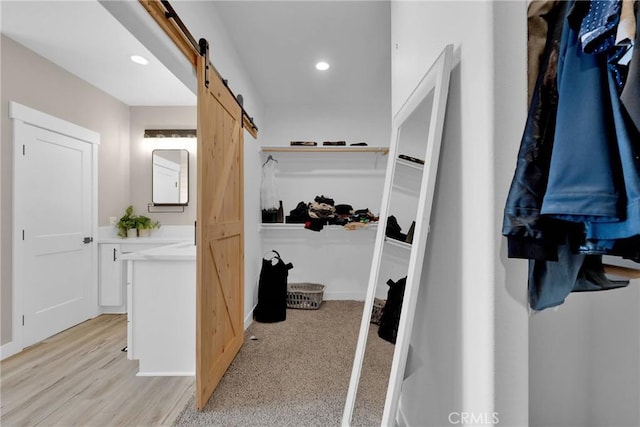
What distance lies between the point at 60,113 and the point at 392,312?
3701mm

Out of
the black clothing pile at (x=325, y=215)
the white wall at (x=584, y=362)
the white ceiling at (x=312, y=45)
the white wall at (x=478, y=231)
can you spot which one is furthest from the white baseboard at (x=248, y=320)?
the white ceiling at (x=312, y=45)

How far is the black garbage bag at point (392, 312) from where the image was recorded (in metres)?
1.29

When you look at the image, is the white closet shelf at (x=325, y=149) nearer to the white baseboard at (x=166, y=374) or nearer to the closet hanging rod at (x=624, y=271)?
the white baseboard at (x=166, y=374)

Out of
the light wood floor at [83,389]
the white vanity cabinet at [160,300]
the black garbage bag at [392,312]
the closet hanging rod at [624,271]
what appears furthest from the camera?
the white vanity cabinet at [160,300]

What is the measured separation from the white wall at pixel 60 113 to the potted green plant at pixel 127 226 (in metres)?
0.17

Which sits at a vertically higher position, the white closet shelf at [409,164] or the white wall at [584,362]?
the white closet shelf at [409,164]

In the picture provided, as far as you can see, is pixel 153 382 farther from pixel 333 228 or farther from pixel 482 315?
pixel 333 228

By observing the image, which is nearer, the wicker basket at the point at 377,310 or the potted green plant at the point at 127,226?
the wicker basket at the point at 377,310

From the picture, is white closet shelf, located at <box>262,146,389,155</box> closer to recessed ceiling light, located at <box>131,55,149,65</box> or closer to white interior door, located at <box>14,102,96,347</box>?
recessed ceiling light, located at <box>131,55,149,65</box>

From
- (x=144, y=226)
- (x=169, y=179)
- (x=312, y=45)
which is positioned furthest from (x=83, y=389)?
(x=312, y=45)

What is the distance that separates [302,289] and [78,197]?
8.82ft

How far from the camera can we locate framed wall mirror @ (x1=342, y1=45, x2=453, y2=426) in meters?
1.08

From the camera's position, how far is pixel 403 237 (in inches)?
54.2

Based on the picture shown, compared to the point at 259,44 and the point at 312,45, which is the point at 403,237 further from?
the point at 259,44
